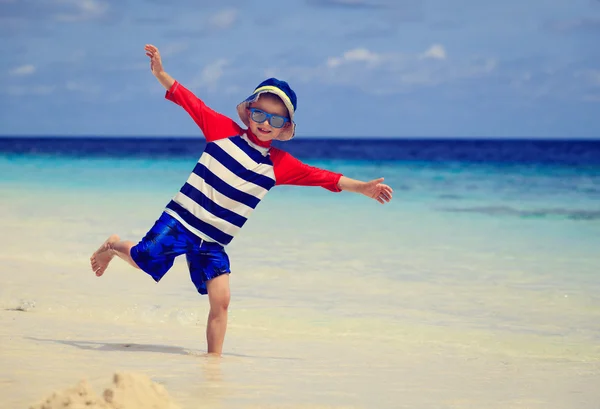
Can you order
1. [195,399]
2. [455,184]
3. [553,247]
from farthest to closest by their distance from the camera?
[455,184]
[553,247]
[195,399]

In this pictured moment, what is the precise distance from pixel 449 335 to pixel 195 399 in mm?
2349

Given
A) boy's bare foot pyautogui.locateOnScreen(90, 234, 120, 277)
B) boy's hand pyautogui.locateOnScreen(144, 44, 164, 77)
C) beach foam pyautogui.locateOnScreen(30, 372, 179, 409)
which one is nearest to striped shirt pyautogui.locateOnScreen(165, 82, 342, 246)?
boy's hand pyautogui.locateOnScreen(144, 44, 164, 77)

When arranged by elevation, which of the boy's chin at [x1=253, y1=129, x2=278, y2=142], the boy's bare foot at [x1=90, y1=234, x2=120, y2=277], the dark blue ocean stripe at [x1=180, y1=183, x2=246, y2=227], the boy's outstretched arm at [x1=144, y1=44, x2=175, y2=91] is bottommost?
the boy's bare foot at [x1=90, y1=234, x2=120, y2=277]

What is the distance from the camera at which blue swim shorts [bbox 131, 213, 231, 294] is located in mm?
3982

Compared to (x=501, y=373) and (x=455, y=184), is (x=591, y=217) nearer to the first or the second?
(x=455, y=184)

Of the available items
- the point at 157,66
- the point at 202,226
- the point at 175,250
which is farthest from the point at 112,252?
the point at 157,66

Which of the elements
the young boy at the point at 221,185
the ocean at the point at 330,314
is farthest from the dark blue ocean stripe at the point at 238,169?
the ocean at the point at 330,314

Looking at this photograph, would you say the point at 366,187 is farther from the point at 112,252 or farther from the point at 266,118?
the point at 112,252

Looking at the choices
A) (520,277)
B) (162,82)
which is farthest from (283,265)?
(162,82)

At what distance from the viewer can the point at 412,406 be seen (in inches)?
127

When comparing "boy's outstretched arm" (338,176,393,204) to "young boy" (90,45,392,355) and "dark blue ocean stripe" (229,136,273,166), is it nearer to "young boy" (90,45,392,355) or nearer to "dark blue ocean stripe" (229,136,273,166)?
"young boy" (90,45,392,355)

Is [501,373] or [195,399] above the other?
[501,373]

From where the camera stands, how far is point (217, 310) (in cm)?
402

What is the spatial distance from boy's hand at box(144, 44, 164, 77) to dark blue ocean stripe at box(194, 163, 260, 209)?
20.4 inches
